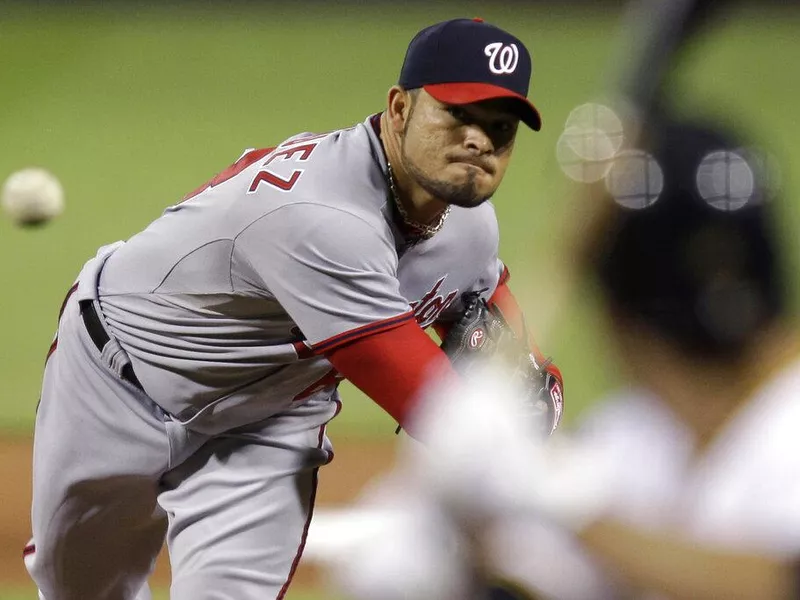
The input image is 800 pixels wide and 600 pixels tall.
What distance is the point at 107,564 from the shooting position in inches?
129

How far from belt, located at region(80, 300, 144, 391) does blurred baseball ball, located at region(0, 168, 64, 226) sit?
1816 mm

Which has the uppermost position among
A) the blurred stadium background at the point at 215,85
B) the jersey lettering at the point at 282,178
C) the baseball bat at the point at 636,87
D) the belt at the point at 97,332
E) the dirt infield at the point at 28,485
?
the baseball bat at the point at 636,87

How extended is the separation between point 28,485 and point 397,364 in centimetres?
353

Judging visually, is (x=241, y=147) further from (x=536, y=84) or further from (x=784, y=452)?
(x=784, y=452)

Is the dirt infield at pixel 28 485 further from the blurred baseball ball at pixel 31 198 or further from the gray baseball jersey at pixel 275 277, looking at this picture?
the gray baseball jersey at pixel 275 277

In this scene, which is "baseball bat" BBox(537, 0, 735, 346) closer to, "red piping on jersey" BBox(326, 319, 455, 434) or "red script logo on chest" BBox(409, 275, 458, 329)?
"red piping on jersey" BBox(326, 319, 455, 434)

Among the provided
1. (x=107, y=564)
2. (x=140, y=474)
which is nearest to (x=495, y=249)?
(x=140, y=474)

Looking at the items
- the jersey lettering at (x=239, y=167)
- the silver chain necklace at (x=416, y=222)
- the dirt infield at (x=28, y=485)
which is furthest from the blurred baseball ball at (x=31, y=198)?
the silver chain necklace at (x=416, y=222)

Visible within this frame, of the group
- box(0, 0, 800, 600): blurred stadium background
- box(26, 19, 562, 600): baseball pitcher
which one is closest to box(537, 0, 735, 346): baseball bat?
box(26, 19, 562, 600): baseball pitcher

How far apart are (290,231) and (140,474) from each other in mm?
906

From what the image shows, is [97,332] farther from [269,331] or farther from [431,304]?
[431,304]

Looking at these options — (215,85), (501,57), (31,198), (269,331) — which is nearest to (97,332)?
(269,331)

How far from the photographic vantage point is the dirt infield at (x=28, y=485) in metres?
4.64

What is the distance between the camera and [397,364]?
8.46 ft
